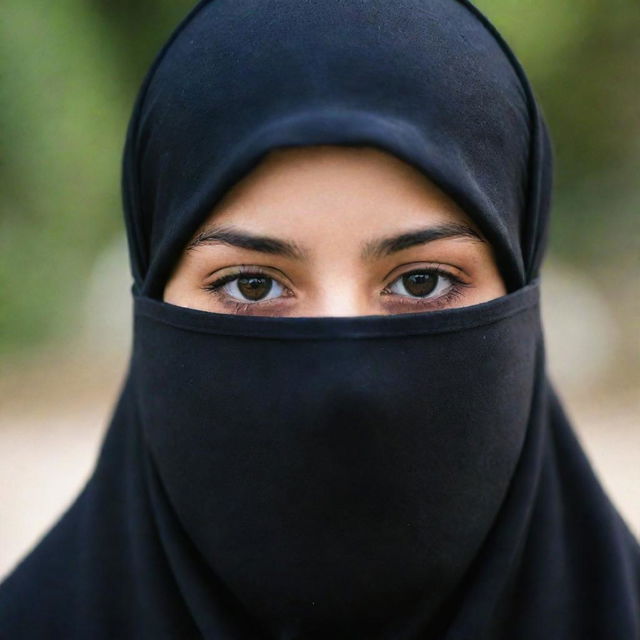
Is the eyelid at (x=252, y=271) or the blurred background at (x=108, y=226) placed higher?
the blurred background at (x=108, y=226)

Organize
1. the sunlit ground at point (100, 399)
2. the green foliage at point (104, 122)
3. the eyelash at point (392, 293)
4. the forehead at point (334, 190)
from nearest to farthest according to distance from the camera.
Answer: the forehead at point (334, 190) < the eyelash at point (392, 293) < the sunlit ground at point (100, 399) < the green foliage at point (104, 122)

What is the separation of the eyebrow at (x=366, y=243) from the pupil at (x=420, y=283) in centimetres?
8

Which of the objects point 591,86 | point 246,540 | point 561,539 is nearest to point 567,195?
point 591,86

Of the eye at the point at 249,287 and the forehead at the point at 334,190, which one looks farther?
the eye at the point at 249,287

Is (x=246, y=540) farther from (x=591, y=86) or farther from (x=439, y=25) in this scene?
(x=591, y=86)

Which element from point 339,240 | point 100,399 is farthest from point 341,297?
point 100,399

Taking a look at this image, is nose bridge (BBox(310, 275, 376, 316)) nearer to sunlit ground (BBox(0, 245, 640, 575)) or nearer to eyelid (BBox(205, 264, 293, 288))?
eyelid (BBox(205, 264, 293, 288))

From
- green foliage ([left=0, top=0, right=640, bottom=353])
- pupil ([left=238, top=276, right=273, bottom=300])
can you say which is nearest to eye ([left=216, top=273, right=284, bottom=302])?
pupil ([left=238, top=276, right=273, bottom=300])

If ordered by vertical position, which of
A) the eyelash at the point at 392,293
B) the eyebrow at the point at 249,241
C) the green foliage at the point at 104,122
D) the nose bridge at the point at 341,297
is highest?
the green foliage at the point at 104,122

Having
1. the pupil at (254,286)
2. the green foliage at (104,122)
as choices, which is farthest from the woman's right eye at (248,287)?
the green foliage at (104,122)

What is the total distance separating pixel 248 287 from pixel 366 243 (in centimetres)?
26

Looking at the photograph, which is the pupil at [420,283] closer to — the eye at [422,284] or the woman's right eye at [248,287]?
the eye at [422,284]

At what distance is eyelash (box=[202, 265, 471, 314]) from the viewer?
4.91ft

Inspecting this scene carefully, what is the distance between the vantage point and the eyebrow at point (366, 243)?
1.41 m
